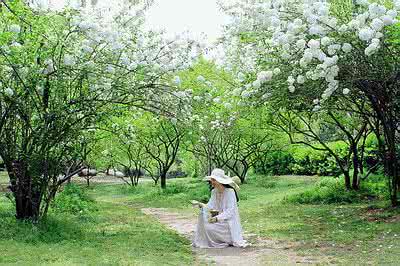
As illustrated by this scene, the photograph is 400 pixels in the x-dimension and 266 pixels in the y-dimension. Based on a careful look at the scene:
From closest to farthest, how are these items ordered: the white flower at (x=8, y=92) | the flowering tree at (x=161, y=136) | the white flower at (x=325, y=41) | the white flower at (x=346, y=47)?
1. the white flower at (x=8, y=92)
2. the white flower at (x=325, y=41)
3. the white flower at (x=346, y=47)
4. the flowering tree at (x=161, y=136)

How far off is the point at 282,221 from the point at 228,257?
14.8 ft

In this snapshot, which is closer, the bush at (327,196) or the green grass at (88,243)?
the green grass at (88,243)

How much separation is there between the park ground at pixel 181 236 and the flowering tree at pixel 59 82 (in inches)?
45.5

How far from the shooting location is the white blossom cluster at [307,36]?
917 cm

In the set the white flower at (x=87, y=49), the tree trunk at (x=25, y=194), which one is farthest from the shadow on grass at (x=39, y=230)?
the white flower at (x=87, y=49)

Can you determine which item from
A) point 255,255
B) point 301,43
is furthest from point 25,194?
point 301,43

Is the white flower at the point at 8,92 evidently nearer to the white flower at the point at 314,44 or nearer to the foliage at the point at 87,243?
the foliage at the point at 87,243

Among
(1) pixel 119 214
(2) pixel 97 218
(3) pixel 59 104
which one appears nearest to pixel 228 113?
(1) pixel 119 214

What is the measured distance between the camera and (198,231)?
9961 millimetres

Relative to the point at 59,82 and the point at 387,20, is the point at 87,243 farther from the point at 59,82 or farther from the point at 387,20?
the point at 387,20

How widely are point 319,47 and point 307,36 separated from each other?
652mm

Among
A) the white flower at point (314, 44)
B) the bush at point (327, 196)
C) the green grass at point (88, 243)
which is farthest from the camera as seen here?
the bush at point (327, 196)

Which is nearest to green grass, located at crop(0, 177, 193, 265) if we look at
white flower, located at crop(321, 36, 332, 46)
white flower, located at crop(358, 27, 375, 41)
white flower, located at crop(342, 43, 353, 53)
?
white flower, located at crop(321, 36, 332, 46)

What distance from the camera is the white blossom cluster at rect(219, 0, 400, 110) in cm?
917
